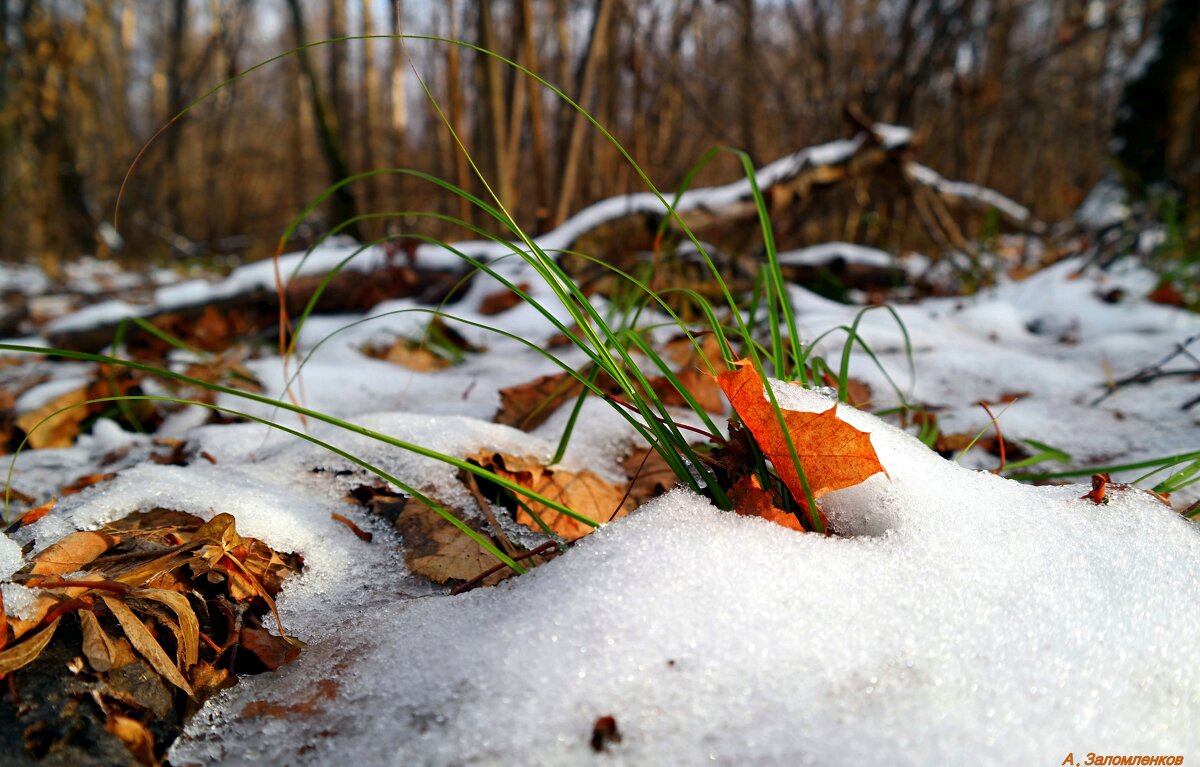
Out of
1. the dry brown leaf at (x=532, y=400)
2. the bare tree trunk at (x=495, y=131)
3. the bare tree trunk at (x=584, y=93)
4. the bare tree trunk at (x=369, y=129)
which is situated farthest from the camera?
the bare tree trunk at (x=369, y=129)

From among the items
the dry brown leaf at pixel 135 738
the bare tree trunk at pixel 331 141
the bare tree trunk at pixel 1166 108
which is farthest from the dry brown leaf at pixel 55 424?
the bare tree trunk at pixel 1166 108

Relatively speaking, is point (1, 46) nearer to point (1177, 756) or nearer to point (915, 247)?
point (915, 247)

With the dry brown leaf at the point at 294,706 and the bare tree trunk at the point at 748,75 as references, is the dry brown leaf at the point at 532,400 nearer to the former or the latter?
the dry brown leaf at the point at 294,706

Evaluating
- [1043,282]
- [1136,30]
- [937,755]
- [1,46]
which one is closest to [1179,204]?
[1043,282]

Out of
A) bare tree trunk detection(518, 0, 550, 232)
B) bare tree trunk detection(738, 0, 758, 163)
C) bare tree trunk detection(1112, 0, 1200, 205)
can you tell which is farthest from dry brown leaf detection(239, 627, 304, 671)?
bare tree trunk detection(1112, 0, 1200, 205)

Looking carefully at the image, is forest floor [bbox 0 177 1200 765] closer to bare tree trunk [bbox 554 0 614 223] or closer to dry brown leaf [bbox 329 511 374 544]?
dry brown leaf [bbox 329 511 374 544]

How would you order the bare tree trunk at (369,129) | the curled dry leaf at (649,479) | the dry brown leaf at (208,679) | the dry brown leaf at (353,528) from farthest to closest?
the bare tree trunk at (369,129)
the curled dry leaf at (649,479)
the dry brown leaf at (353,528)
the dry brown leaf at (208,679)
